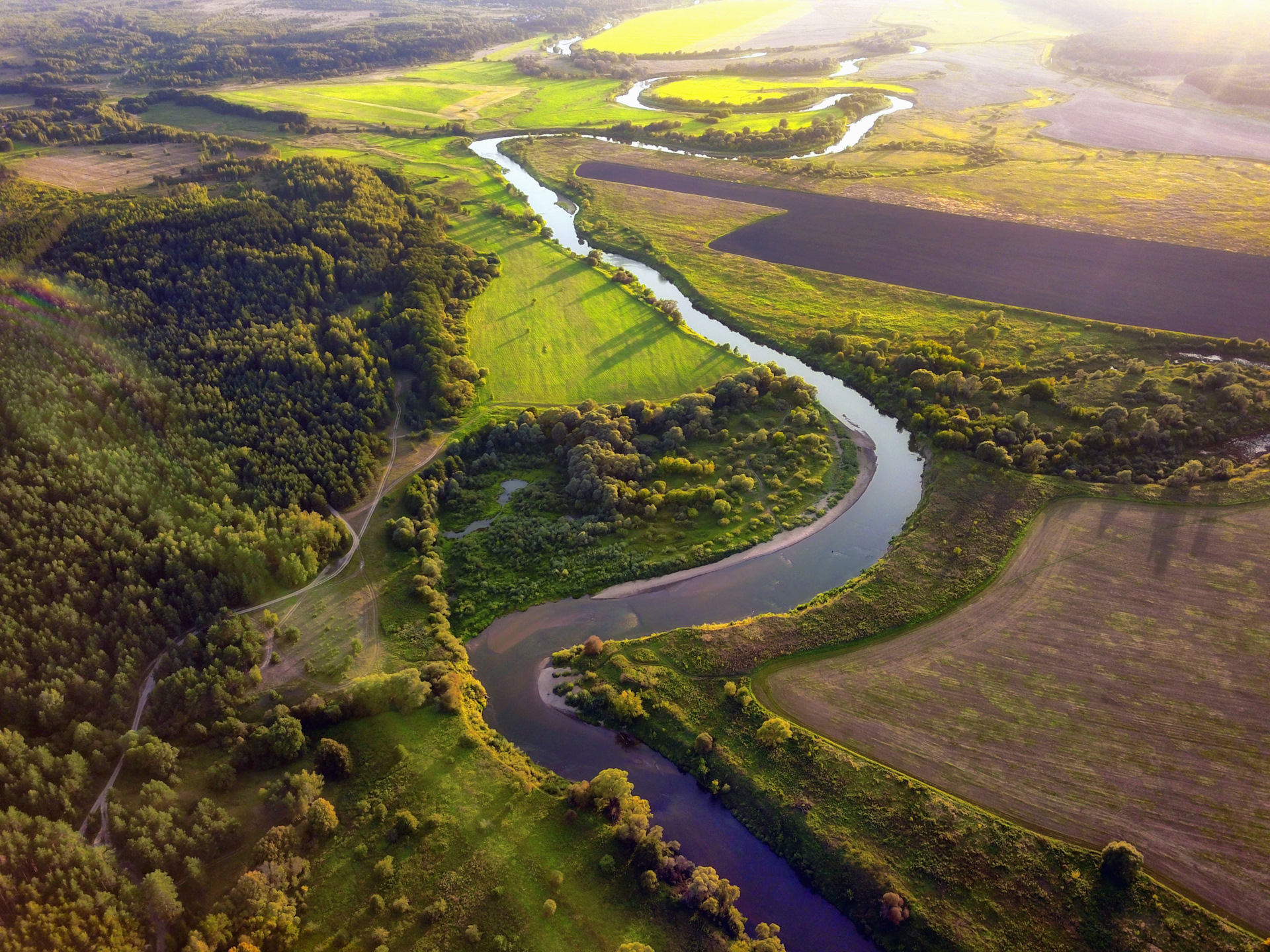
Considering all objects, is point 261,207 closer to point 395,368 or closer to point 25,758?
point 395,368

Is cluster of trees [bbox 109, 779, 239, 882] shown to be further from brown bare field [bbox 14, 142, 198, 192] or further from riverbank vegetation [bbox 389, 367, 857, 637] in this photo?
brown bare field [bbox 14, 142, 198, 192]

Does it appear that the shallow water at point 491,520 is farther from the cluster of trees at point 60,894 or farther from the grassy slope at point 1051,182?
the grassy slope at point 1051,182

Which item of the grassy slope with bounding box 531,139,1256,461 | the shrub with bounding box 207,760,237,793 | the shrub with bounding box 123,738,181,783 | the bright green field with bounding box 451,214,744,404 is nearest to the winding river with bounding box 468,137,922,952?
the shrub with bounding box 207,760,237,793

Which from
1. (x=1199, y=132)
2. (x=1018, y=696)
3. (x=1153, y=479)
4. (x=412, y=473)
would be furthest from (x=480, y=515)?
(x=1199, y=132)

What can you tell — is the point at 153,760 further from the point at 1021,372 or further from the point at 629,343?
the point at 1021,372

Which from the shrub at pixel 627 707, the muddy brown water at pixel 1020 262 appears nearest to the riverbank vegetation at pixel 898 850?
the shrub at pixel 627 707

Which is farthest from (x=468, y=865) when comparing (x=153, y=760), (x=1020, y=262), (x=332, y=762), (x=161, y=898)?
(x=1020, y=262)
